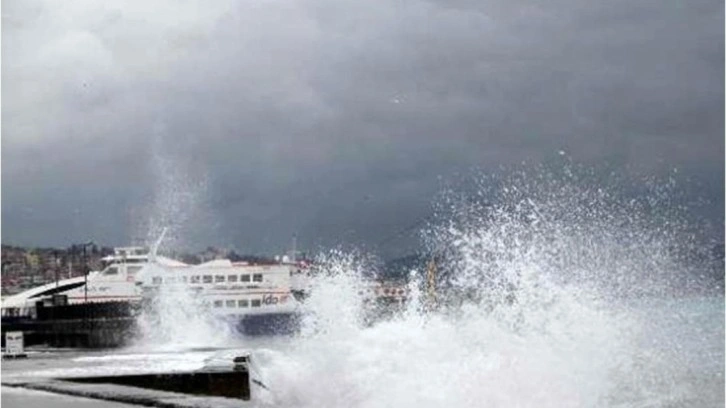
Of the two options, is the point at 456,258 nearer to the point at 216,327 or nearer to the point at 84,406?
the point at 84,406

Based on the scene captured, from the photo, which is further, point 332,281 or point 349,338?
point 332,281

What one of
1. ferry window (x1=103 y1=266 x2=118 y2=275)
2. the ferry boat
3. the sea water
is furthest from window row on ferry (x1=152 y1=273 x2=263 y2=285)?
the sea water

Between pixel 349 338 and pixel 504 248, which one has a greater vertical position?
pixel 504 248

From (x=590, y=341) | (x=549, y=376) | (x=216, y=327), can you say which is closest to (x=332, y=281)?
(x=590, y=341)

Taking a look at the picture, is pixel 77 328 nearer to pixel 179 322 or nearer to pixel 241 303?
pixel 179 322

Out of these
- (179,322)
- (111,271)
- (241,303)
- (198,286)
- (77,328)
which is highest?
(111,271)

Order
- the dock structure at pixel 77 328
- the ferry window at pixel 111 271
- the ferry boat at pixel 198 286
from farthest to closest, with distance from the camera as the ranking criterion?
the ferry window at pixel 111 271 < the ferry boat at pixel 198 286 < the dock structure at pixel 77 328

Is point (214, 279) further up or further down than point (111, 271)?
further down

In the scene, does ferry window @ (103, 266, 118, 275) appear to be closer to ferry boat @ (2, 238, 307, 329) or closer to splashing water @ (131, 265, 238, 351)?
ferry boat @ (2, 238, 307, 329)

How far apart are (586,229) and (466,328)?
699cm

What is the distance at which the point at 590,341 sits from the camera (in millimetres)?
17844

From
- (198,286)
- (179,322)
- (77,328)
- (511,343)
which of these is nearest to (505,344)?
(511,343)

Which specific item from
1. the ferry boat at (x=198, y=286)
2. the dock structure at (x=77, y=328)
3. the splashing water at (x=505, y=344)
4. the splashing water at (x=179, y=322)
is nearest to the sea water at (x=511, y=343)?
the splashing water at (x=505, y=344)

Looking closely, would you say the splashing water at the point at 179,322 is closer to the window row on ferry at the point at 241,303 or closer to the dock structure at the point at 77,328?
the dock structure at the point at 77,328
